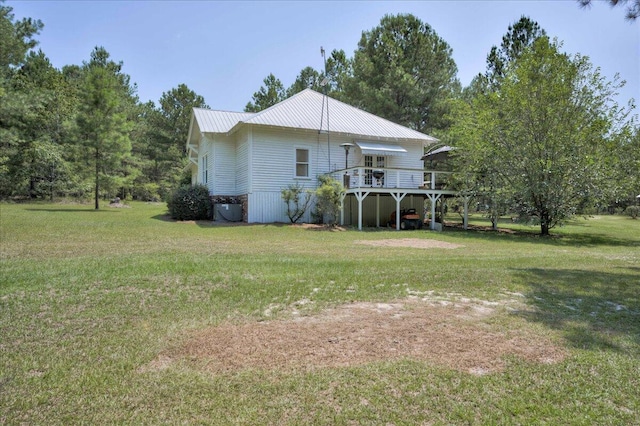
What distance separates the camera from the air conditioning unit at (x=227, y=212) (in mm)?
17453

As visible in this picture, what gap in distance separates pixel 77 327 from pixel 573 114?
54.7 feet

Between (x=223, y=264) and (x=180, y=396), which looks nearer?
(x=180, y=396)

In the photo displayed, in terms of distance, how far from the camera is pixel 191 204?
56.1 feet

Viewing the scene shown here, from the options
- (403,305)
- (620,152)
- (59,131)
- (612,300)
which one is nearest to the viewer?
(403,305)

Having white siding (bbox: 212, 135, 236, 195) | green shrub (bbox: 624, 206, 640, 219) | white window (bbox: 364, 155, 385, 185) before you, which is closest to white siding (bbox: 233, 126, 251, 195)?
white siding (bbox: 212, 135, 236, 195)

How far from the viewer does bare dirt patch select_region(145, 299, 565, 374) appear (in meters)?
3.11

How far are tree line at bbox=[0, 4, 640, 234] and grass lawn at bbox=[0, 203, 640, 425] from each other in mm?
8032

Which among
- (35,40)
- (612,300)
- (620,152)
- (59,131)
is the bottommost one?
(612,300)

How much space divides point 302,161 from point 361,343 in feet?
48.3

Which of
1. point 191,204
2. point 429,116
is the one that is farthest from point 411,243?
point 429,116

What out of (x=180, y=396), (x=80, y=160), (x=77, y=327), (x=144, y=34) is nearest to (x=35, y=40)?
(x=80, y=160)

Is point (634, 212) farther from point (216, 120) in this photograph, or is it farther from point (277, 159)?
point (216, 120)

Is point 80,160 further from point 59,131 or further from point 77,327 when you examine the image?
point 77,327

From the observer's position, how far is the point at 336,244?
423 inches
